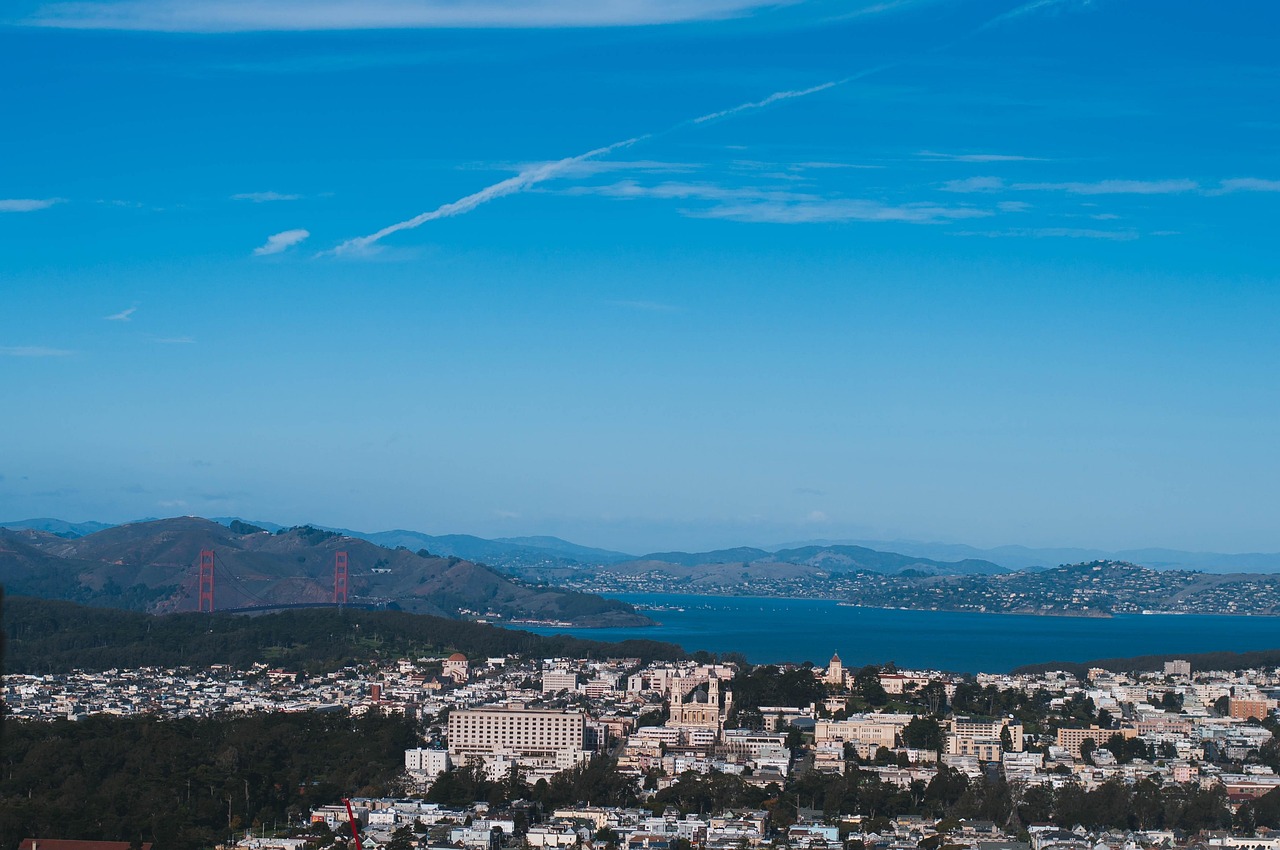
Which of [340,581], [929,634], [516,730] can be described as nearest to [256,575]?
[340,581]

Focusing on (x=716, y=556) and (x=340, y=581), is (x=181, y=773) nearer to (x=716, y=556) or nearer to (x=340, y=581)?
(x=340, y=581)

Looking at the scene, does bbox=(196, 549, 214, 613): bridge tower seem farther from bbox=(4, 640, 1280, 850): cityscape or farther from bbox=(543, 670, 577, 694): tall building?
bbox=(543, 670, 577, 694): tall building

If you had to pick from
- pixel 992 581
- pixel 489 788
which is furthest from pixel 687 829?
pixel 992 581

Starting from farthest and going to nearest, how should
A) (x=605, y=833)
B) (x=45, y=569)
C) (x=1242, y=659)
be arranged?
(x=45, y=569), (x=1242, y=659), (x=605, y=833)

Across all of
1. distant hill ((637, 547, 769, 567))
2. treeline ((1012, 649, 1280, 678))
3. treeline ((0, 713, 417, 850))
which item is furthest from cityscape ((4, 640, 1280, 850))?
distant hill ((637, 547, 769, 567))

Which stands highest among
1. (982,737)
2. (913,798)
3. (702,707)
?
(702,707)

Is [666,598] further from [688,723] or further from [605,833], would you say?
[605,833]

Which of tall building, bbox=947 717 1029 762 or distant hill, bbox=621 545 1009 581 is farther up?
distant hill, bbox=621 545 1009 581
